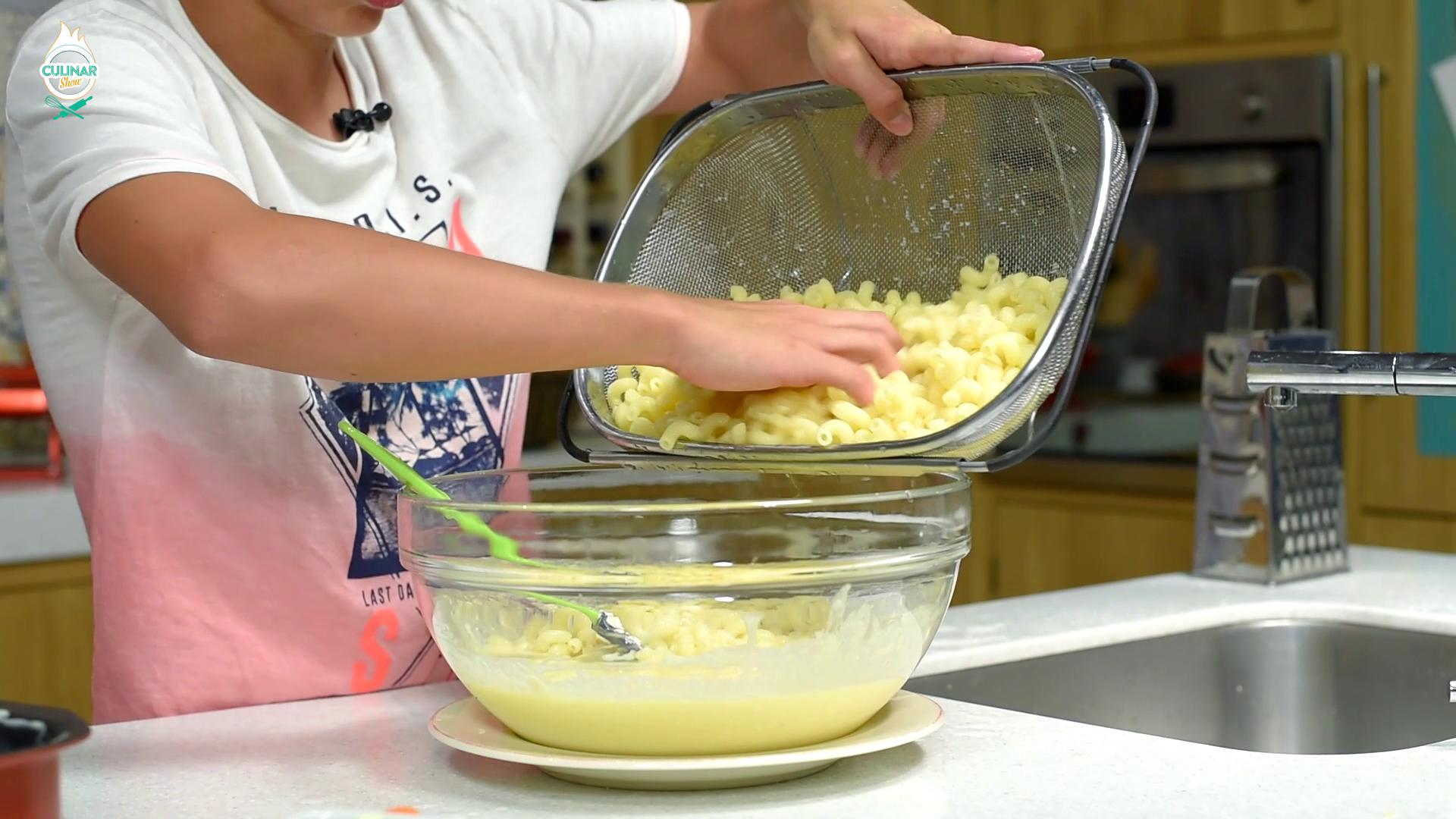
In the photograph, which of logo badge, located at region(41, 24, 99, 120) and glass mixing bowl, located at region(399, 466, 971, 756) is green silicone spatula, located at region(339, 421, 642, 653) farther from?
logo badge, located at region(41, 24, 99, 120)

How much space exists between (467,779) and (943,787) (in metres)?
0.25

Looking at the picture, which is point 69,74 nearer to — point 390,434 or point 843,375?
point 390,434

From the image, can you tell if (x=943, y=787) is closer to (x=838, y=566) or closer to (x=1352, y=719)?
(x=838, y=566)

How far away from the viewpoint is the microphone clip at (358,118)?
116 centimetres

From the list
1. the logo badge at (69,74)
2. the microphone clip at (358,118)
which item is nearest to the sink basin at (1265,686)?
the microphone clip at (358,118)

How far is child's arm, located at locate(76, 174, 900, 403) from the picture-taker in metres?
0.85

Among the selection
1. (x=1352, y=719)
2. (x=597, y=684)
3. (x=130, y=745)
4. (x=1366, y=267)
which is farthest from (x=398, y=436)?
(x=1366, y=267)

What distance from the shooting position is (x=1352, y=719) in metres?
1.31

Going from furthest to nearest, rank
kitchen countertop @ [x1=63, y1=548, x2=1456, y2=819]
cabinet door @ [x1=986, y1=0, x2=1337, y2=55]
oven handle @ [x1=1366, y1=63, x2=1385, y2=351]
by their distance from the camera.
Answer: cabinet door @ [x1=986, y1=0, x2=1337, y2=55] → oven handle @ [x1=1366, y1=63, x2=1385, y2=351] → kitchen countertop @ [x1=63, y1=548, x2=1456, y2=819]

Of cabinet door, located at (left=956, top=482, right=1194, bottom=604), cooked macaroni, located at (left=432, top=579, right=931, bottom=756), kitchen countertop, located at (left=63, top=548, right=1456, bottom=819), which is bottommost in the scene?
cabinet door, located at (left=956, top=482, right=1194, bottom=604)

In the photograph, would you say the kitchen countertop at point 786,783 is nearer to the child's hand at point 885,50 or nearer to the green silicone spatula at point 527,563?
the green silicone spatula at point 527,563

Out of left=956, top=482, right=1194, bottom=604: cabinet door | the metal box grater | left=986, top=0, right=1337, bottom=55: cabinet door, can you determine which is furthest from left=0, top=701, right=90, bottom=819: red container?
left=986, top=0, right=1337, bottom=55: cabinet door

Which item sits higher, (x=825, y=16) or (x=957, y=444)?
(x=825, y=16)

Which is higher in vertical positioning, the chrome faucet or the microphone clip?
the microphone clip
